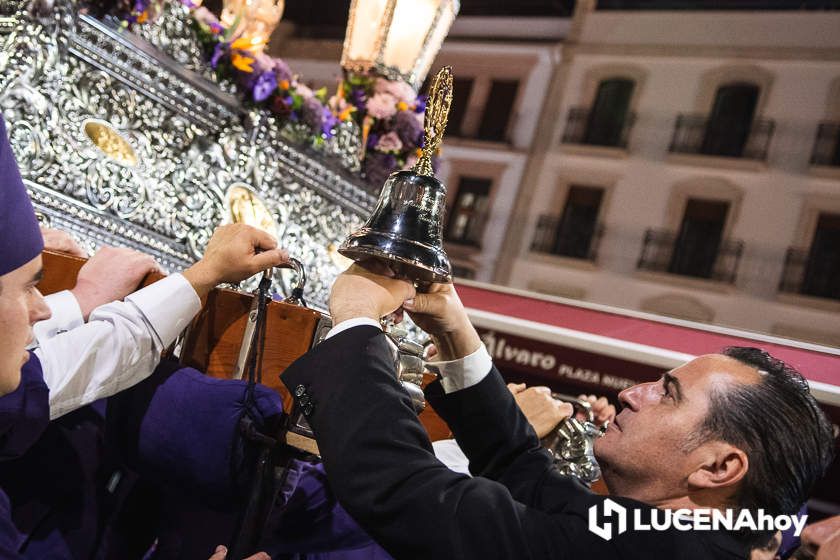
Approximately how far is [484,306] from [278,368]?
380 cm

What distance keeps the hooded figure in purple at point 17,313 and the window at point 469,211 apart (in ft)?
64.5

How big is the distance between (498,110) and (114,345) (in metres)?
20.7

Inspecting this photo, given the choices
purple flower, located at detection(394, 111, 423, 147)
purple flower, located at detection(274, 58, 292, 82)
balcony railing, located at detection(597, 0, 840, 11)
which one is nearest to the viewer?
purple flower, located at detection(274, 58, 292, 82)

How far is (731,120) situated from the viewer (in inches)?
774

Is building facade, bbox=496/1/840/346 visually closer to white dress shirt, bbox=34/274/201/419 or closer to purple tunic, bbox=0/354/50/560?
white dress shirt, bbox=34/274/201/419

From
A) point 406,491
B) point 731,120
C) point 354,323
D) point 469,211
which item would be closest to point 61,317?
point 354,323

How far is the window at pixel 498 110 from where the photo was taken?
2139cm

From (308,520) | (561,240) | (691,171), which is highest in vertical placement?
(691,171)

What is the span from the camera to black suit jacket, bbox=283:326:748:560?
3.91ft

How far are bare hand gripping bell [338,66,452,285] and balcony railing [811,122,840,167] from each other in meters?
19.1

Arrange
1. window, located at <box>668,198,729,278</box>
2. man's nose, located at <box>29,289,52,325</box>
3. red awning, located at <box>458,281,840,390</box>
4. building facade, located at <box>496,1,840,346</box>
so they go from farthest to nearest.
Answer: window, located at <box>668,198,729,278</box>
building facade, located at <box>496,1,840,346</box>
red awning, located at <box>458,281,840,390</box>
man's nose, located at <box>29,289,52,325</box>

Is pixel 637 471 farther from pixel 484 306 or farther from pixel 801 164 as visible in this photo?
pixel 801 164

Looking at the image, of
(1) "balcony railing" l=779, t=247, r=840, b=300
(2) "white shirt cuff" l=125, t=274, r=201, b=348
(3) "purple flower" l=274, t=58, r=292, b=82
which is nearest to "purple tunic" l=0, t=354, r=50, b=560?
(2) "white shirt cuff" l=125, t=274, r=201, b=348

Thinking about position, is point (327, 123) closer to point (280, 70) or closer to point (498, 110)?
point (280, 70)
